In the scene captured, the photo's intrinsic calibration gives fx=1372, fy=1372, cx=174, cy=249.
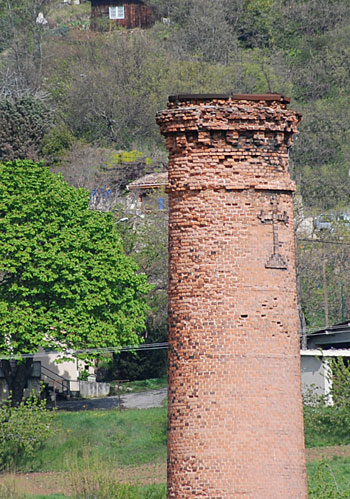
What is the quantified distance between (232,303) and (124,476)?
83.2 feet

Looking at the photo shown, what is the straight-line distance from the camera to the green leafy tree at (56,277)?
163ft

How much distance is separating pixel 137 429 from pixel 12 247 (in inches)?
317

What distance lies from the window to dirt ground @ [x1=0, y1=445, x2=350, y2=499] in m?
71.1

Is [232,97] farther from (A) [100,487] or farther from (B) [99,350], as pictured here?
(B) [99,350]

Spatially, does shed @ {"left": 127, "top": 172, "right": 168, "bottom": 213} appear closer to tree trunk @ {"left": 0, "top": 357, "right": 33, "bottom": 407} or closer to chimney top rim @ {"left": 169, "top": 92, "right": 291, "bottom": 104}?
tree trunk @ {"left": 0, "top": 357, "right": 33, "bottom": 407}

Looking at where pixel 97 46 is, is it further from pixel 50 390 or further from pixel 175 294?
pixel 175 294

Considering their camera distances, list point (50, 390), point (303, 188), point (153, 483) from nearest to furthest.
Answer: point (153, 483) → point (50, 390) → point (303, 188)

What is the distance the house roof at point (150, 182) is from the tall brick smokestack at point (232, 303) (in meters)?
50.3

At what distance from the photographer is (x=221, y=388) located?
19859mm

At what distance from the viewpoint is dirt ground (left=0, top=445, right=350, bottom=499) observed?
142ft

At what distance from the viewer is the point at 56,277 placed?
163 ft

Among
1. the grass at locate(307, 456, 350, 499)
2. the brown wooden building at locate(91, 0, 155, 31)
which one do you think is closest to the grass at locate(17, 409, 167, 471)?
the grass at locate(307, 456, 350, 499)

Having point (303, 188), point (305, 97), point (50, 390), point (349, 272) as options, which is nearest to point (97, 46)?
point (305, 97)

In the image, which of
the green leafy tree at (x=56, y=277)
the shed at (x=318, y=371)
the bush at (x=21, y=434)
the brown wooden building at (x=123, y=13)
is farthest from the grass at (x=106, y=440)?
the brown wooden building at (x=123, y=13)
